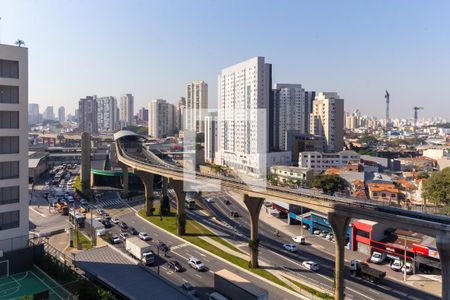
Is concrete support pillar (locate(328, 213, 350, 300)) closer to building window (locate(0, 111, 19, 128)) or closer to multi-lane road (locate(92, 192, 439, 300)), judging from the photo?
multi-lane road (locate(92, 192, 439, 300))

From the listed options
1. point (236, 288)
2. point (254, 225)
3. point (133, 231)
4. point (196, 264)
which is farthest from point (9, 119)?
point (133, 231)

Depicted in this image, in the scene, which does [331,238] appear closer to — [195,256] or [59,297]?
[195,256]

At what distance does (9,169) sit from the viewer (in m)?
19.8

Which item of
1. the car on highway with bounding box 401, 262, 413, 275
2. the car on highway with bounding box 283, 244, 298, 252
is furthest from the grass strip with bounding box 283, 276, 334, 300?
the car on highway with bounding box 401, 262, 413, 275

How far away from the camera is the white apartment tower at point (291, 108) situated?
95.6 meters

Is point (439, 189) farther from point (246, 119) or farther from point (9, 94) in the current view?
point (9, 94)

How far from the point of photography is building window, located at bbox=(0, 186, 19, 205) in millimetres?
19469

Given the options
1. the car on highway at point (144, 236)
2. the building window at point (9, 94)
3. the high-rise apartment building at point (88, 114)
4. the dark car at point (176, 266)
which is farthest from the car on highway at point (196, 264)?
the high-rise apartment building at point (88, 114)

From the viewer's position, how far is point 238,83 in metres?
77.9

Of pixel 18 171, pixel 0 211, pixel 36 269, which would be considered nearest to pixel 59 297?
pixel 36 269

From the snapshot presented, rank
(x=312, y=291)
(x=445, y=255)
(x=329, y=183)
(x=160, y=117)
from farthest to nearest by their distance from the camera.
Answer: (x=160, y=117) → (x=329, y=183) → (x=312, y=291) → (x=445, y=255)

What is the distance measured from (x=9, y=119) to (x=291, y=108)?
85.3m

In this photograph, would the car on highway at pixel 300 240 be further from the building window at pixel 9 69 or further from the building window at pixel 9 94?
the building window at pixel 9 69

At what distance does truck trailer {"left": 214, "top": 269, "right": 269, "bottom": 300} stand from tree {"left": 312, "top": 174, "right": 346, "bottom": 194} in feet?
108
